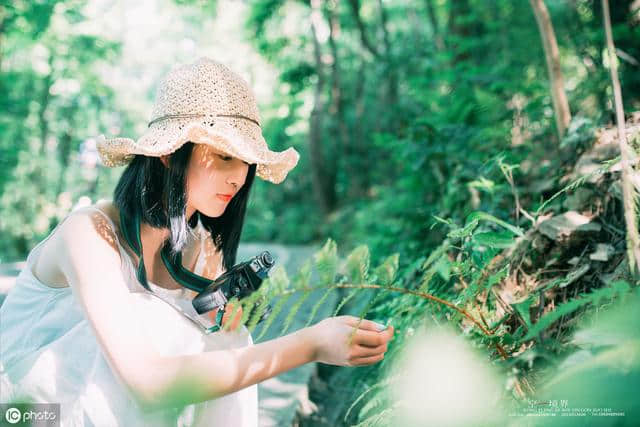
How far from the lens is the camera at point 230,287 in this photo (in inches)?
67.3

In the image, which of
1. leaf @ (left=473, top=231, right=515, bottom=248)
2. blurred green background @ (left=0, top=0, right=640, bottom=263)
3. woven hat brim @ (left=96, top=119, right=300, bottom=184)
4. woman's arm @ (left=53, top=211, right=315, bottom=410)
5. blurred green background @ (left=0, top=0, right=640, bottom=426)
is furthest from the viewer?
blurred green background @ (left=0, top=0, right=640, bottom=263)

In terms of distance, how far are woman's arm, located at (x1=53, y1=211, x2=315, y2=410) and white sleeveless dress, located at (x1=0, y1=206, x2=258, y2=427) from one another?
0.06 meters

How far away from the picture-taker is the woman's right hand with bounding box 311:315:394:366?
1223 millimetres

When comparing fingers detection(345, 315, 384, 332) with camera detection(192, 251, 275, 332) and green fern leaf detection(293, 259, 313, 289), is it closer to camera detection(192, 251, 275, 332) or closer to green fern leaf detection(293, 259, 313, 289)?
green fern leaf detection(293, 259, 313, 289)

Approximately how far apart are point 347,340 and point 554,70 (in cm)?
230

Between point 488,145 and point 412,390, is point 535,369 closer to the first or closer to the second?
point 412,390

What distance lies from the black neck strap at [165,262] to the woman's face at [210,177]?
0.23 meters

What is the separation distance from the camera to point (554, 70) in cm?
272

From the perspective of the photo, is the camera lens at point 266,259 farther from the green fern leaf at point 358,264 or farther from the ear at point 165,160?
the green fern leaf at point 358,264

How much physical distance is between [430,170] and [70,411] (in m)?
2.92

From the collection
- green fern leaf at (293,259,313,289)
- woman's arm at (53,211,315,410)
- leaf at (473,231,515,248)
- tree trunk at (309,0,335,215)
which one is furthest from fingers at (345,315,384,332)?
tree trunk at (309,0,335,215)

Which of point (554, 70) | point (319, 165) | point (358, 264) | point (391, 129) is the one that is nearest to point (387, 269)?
point (358, 264)

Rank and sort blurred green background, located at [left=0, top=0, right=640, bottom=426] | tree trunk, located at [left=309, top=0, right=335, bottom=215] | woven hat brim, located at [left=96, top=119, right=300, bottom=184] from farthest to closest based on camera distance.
Answer: tree trunk, located at [left=309, top=0, right=335, bottom=215], blurred green background, located at [left=0, top=0, right=640, bottom=426], woven hat brim, located at [left=96, top=119, right=300, bottom=184]

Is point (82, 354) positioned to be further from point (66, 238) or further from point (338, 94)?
point (338, 94)
